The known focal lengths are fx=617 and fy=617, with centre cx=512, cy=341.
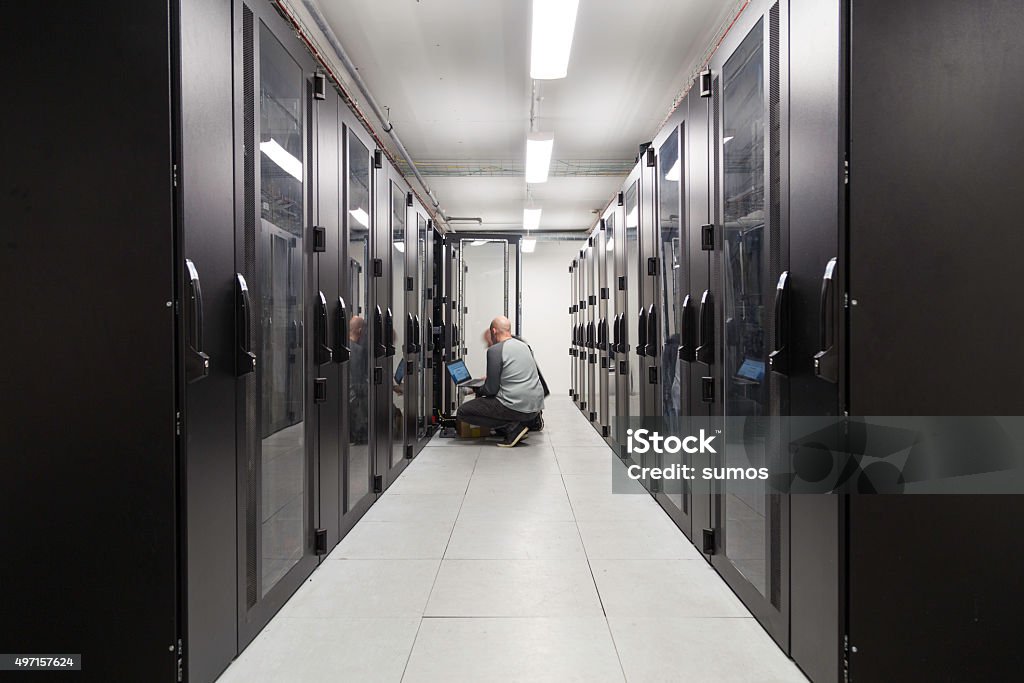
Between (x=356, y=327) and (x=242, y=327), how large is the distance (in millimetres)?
1496

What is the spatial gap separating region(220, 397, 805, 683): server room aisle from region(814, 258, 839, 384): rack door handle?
3.29ft

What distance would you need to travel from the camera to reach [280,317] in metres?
2.44

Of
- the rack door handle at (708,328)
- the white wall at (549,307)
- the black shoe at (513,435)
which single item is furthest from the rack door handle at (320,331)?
the white wall at (549,307)

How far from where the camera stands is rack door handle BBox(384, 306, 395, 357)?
13.7 ft

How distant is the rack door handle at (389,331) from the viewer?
416cm

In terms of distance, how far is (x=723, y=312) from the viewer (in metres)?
2.75

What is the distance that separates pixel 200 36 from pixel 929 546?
2.49 metres

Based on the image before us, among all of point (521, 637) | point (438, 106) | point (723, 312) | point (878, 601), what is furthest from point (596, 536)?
point (438, 106)

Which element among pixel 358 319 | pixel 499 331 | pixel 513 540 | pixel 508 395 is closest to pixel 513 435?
pixel 508 395

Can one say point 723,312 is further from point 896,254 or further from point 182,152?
point 182,152

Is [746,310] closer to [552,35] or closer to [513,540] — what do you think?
[513,540]

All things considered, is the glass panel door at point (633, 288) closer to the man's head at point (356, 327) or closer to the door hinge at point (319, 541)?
the man's head at point (356, 327)

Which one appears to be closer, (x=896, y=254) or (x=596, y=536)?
(x=896, y=254)

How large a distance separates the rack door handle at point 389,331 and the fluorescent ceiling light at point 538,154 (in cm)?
247
